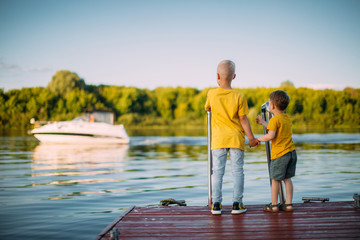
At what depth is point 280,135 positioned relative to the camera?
4.12 meters

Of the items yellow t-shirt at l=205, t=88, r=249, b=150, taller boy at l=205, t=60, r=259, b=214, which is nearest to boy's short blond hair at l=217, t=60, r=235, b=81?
taller boy at l=205, t=60, r=259, b=214

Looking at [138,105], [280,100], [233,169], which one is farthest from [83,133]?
[138,105]

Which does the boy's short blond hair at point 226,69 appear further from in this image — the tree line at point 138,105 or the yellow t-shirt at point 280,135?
the tree line at point 138,105

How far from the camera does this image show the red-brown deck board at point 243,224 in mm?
3227

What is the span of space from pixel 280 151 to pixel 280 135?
0.18m

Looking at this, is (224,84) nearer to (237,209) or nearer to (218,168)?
(218,168)

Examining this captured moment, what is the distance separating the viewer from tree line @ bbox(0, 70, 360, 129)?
6888 cm

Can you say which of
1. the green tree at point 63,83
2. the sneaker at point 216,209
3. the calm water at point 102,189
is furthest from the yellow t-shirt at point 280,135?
the green tree at point 63,83

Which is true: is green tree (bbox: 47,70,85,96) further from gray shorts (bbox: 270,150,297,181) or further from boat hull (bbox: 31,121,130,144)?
gray shorts (bbox: 270,150,297,181)

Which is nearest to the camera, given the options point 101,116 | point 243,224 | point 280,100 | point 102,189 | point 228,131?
point 243,224

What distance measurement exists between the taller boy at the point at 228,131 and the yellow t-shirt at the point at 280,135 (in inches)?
9.4

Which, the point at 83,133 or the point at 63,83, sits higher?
the point at 63,83

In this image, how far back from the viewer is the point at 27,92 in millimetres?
75000

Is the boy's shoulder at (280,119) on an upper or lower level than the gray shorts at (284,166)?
upper
